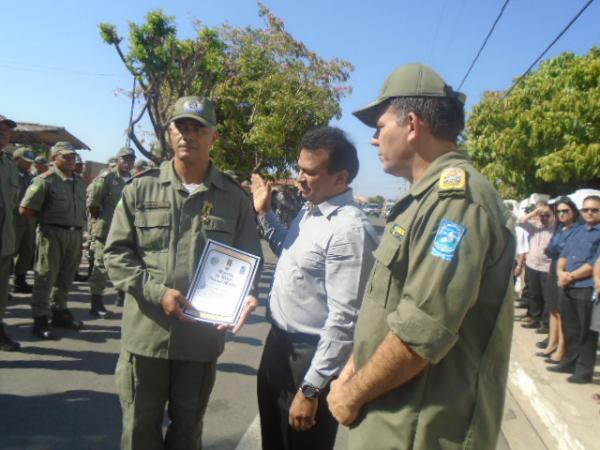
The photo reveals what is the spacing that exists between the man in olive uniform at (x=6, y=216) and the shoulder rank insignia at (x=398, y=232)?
4.04 meters

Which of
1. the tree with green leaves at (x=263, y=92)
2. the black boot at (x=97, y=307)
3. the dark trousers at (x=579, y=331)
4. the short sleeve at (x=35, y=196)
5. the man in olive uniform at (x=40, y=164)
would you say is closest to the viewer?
the dark trousers at (x=579, y=331)

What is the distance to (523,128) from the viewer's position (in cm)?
1172

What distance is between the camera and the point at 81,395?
13.6ft

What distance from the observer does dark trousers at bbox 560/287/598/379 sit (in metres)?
5.29

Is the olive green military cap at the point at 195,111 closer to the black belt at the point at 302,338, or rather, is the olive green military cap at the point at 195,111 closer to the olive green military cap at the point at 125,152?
the black belt at the point at 302,338

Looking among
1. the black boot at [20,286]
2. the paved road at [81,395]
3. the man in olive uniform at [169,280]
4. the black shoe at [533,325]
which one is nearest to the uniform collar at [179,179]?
the man in olive uniform at [169,280]

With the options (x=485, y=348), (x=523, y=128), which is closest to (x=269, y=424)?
(x=485, y=348)

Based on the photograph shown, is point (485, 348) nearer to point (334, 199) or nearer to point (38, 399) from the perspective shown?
point (334, 199)

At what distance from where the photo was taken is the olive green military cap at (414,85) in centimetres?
158

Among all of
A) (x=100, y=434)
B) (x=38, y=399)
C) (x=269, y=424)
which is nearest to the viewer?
(x=269, y=424)

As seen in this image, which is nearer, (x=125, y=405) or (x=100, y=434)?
(x=125, y=405)

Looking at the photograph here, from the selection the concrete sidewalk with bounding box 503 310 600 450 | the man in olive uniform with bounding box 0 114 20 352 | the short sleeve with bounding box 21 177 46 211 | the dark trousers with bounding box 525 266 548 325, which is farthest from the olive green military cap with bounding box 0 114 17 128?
the dark trousers with bounding box 525 266 548 325

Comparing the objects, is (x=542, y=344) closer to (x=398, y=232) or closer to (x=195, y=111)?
(x=195, y=111)

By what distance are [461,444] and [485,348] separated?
27 cm
